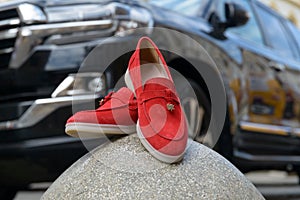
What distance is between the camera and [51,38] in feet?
12.0

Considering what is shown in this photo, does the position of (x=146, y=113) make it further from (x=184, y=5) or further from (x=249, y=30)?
(x=249, y=30)

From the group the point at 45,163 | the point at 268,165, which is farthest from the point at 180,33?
the point at 268,165

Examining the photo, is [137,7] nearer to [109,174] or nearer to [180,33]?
[180,33]

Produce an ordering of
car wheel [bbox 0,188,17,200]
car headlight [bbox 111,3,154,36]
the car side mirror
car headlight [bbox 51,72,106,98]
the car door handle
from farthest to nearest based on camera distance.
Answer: the car door handle < the car side mirror < car wheel [bbox 0,188,17,200] < car headlight [bbox 111,3,154,36] < car headlight [bbox 51,72,106,98]

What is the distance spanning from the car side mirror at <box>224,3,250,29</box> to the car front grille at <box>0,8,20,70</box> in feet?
6.41

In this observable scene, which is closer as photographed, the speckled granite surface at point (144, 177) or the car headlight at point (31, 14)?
the speckled granite surface at point (144, 177)

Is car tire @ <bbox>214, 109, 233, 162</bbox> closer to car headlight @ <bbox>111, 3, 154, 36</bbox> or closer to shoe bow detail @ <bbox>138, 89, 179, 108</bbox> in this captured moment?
car headlight @ <bbox>111, 3, 154, 36</bbox>

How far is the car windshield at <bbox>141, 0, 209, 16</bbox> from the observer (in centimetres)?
495

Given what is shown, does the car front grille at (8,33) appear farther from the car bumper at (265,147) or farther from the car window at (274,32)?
the car window at (274,32)

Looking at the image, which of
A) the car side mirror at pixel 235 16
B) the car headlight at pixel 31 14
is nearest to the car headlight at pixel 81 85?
the car headlight at pixel 31 14

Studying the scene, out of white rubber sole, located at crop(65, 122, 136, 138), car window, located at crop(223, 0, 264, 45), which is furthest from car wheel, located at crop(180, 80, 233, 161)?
white rubber sole, located at crop(65, 122, 136, 138)

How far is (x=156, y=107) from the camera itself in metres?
2.13

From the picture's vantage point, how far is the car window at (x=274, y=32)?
6.43 m

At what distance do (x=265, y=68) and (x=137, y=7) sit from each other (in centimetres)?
204
